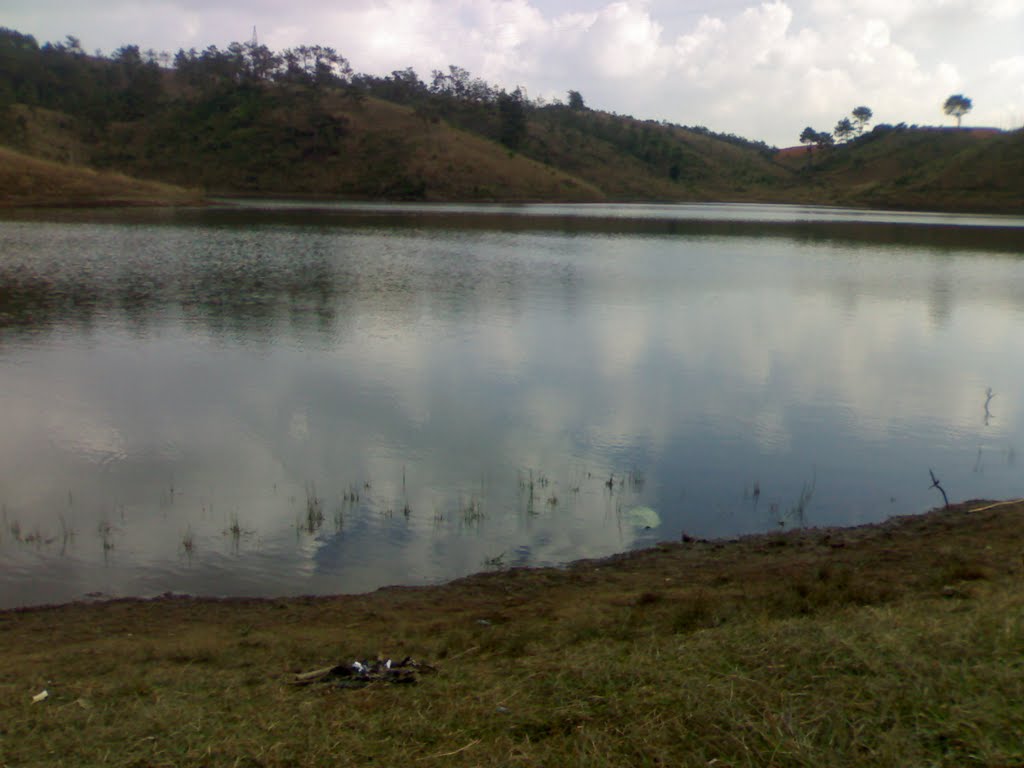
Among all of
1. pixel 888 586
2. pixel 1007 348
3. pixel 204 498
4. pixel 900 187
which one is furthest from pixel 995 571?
pixel 900 187

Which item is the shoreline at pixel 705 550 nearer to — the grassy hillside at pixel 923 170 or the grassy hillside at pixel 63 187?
the grassy hillside at pixel 63 187

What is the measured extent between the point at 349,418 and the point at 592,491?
3.75 meters

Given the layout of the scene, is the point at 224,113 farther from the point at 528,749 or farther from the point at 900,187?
the point at 528,749

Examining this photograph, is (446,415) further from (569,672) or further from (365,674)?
(569,672)

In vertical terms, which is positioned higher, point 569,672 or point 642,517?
point 569,672

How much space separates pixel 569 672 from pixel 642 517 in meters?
4.52

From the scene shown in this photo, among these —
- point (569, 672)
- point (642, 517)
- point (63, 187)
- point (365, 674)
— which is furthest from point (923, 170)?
point (365, 674)

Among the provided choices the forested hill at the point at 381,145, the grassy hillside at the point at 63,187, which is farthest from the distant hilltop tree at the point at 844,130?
the grassy hillside at the point at 63,187

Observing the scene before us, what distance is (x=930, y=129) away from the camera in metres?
101

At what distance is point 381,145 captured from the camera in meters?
77.0

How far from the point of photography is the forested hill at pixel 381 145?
73438 millimetres

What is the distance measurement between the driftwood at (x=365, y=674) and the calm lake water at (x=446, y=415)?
250 cm

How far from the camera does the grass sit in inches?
128

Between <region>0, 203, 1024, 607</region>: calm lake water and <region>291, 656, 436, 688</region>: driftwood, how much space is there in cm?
250
